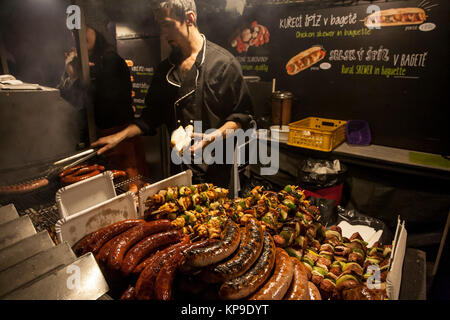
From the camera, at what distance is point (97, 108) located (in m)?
3.79

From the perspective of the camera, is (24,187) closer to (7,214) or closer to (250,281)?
(7,214)

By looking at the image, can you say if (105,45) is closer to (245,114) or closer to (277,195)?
(245,114)

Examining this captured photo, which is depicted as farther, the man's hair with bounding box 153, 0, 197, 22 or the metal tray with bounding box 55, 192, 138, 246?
the man's hair with bounding box 153, 0, 197, 22

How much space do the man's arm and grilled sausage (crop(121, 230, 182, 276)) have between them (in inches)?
76.7

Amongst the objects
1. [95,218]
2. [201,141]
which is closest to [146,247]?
[95,218]

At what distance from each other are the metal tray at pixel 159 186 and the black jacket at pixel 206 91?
1.38m

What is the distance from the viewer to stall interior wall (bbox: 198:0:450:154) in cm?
371

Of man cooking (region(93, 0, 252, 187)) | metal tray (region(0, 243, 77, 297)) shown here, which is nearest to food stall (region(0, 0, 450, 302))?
metal tray (region(0, 243, 77, 297))

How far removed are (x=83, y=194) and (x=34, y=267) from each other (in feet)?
3.13

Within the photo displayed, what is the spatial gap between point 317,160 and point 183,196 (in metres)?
2.41

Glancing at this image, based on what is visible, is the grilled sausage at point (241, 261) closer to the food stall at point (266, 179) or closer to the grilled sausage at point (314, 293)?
the food stall at point (266, 179)

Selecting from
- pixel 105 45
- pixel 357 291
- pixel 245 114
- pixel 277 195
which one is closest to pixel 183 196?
pixel 277 195

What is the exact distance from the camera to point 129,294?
1.38 metres

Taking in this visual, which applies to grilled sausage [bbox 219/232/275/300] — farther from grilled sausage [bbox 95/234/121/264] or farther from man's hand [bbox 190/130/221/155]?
man's hand [bbox 190/130/221/155]
